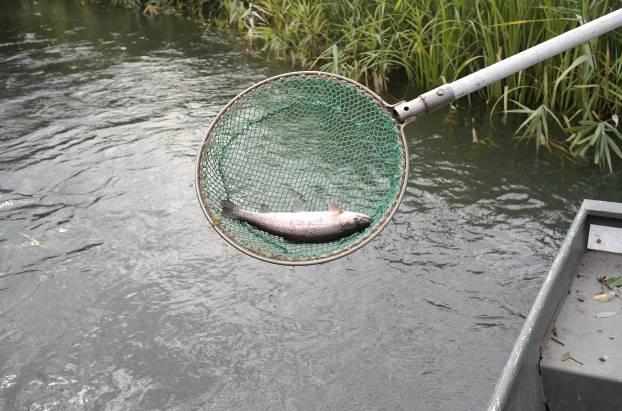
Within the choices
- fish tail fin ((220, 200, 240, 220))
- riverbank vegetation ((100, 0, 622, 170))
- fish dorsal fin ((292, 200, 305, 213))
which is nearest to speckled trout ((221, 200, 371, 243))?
fish tail fin ((220, 200, 240, 220))

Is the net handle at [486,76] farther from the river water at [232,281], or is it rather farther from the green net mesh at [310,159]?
the river water at [232,281]

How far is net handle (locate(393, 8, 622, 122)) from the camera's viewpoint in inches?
124

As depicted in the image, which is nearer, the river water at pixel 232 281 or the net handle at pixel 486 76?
the net handle at pixel 486 76

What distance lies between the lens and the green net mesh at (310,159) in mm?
3350

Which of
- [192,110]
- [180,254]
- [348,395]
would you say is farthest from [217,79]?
[348,395]

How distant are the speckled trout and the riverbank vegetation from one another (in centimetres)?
331

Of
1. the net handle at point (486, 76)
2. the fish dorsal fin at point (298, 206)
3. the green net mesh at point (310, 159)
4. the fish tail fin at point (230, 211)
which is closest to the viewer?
the net handle at point (486, 76)

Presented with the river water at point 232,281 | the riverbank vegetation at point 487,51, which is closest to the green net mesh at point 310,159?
the river water at point 232,281

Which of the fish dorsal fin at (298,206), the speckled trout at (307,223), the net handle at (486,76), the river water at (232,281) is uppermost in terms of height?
the net handle at (486,76)

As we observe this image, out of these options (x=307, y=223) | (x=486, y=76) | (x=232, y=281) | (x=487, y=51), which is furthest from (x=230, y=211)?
(x=487, y=51)

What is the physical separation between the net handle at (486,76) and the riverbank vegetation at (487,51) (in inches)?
111

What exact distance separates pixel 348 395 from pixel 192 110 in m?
4.69

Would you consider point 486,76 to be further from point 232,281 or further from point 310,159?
point 310,159

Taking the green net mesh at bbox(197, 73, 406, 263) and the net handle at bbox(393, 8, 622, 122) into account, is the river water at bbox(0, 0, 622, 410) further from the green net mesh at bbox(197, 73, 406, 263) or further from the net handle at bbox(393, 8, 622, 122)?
the net handle at bbox(393, 8, 622, 122)
